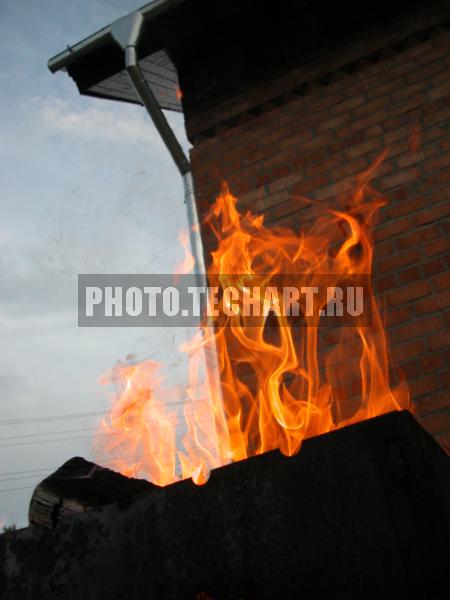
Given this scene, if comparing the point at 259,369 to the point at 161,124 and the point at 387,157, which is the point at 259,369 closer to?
the point at 387,157

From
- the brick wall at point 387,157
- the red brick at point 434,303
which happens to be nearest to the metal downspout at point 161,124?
the brick wall at point 387,157

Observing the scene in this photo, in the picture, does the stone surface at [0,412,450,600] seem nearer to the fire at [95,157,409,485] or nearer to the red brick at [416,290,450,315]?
the fire at [95,157,409,485]

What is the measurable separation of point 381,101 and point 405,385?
1912 mm

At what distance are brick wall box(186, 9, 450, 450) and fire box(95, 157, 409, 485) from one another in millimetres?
108

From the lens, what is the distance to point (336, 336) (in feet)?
9.22

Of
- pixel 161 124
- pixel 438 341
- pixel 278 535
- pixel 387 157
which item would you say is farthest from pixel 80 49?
pixel 278 535

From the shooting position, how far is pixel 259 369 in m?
2.86

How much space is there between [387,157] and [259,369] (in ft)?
5.05

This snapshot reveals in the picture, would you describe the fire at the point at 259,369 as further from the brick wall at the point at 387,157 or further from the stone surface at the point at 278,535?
the stone surface at the point at 278,535

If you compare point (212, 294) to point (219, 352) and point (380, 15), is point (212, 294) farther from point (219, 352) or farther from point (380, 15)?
point (380, 15)

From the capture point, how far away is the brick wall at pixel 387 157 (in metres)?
2.64

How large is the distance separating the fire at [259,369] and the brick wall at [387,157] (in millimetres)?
108

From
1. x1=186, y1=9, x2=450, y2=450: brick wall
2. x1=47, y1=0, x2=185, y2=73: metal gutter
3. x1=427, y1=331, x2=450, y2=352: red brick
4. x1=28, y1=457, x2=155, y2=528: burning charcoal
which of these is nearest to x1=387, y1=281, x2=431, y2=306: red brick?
x1=186, y1=9, x2=450, y2=450: brick wall

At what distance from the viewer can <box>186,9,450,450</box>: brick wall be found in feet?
8.65
